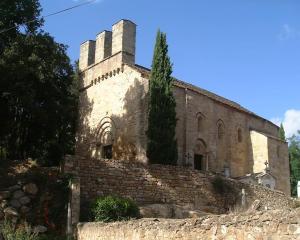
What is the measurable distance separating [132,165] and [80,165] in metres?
3.05

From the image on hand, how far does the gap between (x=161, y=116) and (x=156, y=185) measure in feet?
18.1

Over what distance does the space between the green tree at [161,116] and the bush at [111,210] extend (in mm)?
7485

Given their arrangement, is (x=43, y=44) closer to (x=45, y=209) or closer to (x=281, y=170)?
(x=45, y=209)

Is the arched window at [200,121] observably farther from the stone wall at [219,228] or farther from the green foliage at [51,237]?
the stone wall at [219,228]

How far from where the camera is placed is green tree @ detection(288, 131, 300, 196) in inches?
2006

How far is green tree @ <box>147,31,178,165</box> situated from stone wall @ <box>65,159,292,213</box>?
8.15 feet

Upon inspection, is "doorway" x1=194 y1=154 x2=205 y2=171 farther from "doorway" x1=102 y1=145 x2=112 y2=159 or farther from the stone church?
"doorway" x1=102 y1=145 x2=112 y2=159

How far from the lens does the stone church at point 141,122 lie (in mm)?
29922

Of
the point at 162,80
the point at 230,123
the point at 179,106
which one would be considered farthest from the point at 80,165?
the point at 230,123

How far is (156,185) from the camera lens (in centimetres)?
2264

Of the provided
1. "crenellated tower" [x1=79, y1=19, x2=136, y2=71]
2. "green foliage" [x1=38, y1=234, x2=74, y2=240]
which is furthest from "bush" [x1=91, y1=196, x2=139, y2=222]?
"crenellated tower" [x1=79, y1=19, x2=136, y2=71]

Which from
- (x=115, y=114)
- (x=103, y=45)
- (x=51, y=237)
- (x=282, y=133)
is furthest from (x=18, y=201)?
(x=282, y=133)

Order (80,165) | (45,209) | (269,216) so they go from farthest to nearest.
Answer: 1. (80,165)
2. (45,209)
3. (269,216)

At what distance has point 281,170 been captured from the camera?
3681 cm
